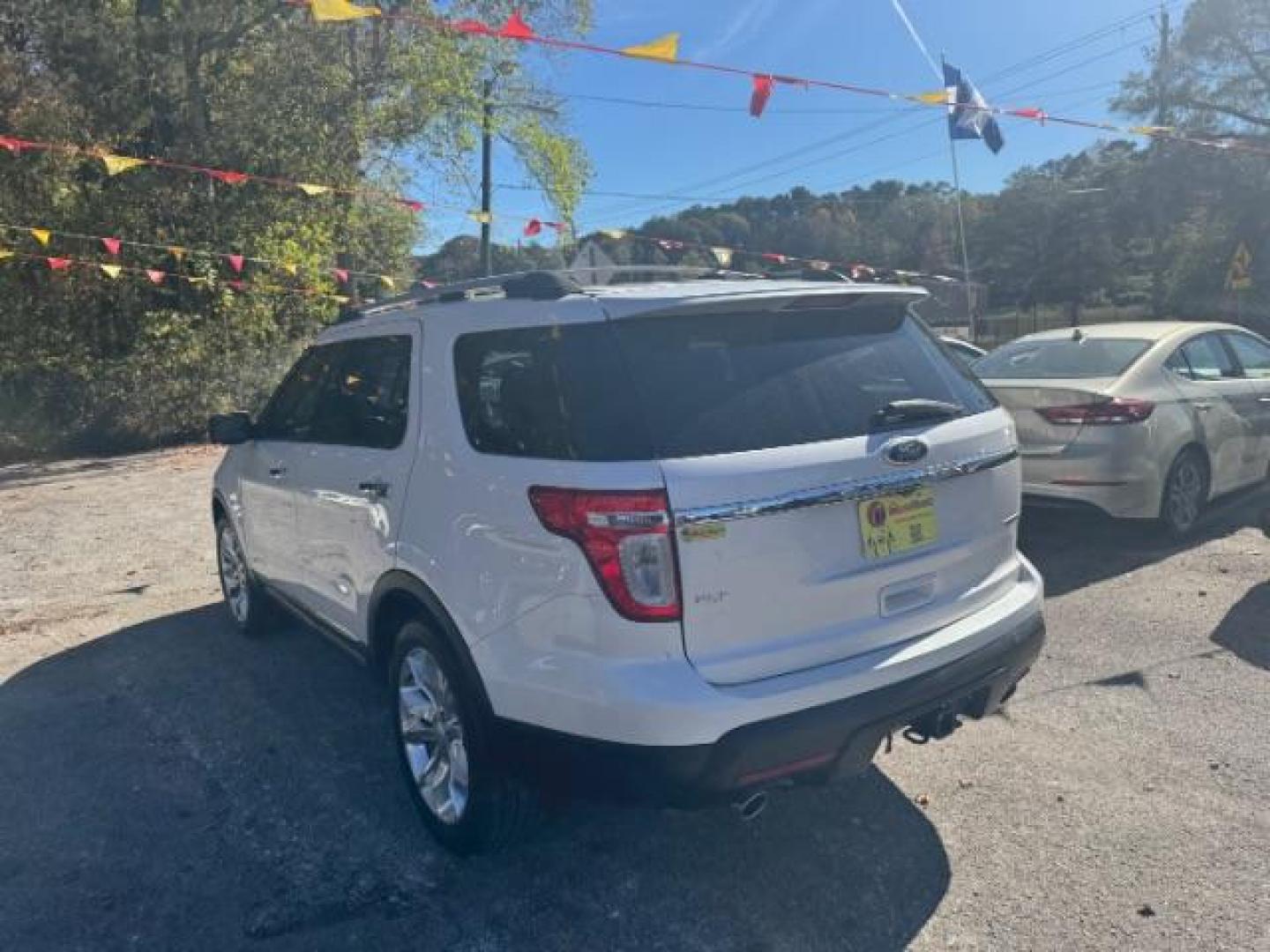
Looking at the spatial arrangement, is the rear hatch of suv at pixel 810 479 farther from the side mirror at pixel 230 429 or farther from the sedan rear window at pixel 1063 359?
the sedan rear window at pixel 1063 359

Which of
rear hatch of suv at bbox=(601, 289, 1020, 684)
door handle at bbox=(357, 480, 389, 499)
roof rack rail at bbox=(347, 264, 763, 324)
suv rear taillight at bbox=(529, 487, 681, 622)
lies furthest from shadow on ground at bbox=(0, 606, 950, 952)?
roof rack rail at bbox=(347, 264, 763, 324)

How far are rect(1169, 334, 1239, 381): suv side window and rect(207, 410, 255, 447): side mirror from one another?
5.94 metres

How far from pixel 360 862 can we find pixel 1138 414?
5.31 metres

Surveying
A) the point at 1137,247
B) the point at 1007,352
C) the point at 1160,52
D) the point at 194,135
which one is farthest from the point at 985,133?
the point at 1137,247

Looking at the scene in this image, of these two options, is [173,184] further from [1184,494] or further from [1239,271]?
[1239,271]

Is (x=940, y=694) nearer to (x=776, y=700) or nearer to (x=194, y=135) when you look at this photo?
(x=776, y=700)

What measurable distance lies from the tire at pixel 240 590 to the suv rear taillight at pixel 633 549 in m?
3.20

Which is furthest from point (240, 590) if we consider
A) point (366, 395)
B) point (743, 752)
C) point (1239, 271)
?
point (1239, 271)

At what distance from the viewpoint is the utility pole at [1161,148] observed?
3097 cm

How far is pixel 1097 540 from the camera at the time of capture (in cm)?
668

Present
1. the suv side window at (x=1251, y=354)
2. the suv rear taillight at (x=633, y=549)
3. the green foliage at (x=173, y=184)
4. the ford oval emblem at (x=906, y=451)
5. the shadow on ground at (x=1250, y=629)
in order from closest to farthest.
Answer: the suv rear taillight at (x=633, y=549) → the ford oval emblem at (x=906, y=451) → the shadow on ground at (x=1250, y=629) → the suv side window at (x=1251, y=354) → the green foliage at (x=173, y=184)

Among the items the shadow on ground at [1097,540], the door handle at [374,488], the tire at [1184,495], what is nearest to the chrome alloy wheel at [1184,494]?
the tire at [1184,495]

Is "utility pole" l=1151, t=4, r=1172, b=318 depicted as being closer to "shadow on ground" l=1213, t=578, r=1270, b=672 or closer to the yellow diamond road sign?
the yellow diamond road sign

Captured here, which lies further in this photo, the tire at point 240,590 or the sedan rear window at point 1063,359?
the sedan rear window at point 1063,359
